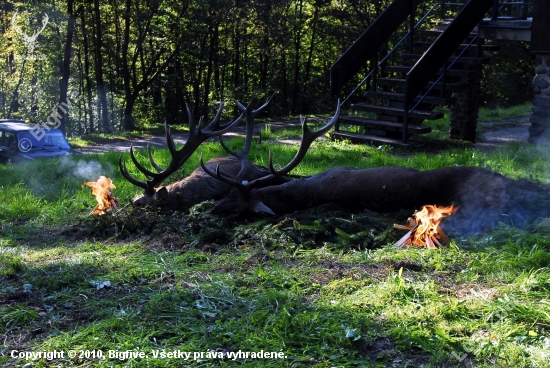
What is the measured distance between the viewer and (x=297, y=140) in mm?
15383

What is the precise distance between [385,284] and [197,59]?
27.9 meters

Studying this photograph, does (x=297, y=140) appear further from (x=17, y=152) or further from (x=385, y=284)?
(x=385, y=284)

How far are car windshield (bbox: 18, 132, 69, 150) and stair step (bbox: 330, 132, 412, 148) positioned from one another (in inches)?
258

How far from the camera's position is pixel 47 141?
1541 cm

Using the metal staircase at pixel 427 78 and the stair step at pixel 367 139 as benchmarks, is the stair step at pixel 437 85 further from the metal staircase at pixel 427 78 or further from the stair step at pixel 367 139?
the stair step at pixel 367 139

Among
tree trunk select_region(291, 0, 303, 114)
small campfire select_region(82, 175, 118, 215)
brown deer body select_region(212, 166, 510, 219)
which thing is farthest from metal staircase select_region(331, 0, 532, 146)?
tree trunk select_region(291, 0, 303, 114)

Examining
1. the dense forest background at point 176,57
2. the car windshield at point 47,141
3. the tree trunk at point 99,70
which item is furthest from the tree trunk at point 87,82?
the car windshield at point 47,141

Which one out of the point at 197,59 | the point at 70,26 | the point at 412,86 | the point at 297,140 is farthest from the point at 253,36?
the point at 412,86

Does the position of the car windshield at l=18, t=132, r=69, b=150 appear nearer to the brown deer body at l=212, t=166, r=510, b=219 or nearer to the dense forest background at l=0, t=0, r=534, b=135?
the brown deer body at l=212, t=166, r=510, b=219

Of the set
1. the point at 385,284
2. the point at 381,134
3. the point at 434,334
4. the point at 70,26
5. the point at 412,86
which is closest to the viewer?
the point at 434,334

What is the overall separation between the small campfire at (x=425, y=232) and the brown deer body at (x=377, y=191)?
2.56 ft

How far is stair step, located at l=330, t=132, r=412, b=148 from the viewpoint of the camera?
1296 centimetres

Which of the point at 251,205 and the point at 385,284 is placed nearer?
the point at 385,284

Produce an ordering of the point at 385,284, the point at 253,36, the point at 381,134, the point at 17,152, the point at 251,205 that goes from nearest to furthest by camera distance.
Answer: the point at 385,284, the point at 251,205, the point at 381,134, the point at 17,152, the point at 253,36
